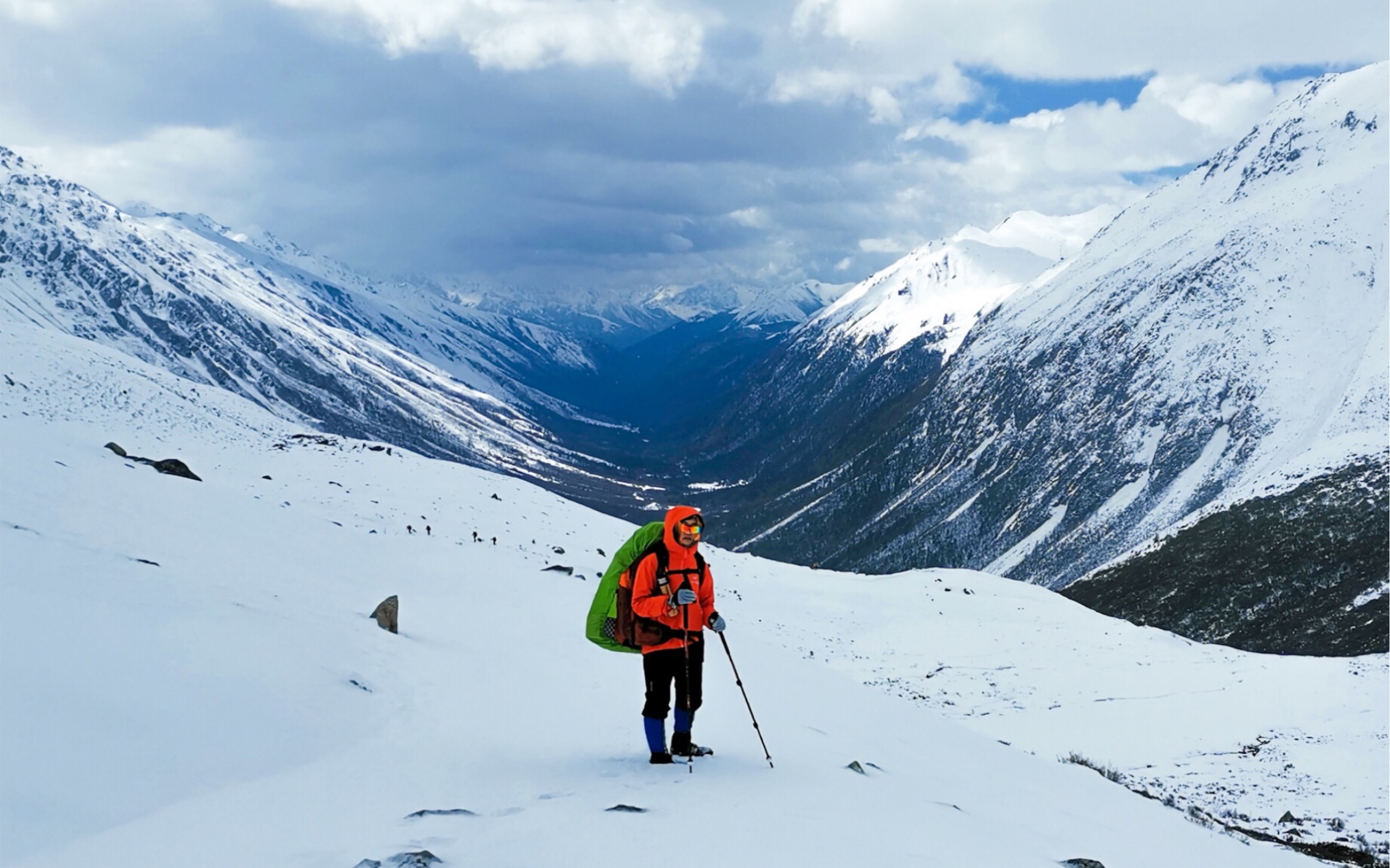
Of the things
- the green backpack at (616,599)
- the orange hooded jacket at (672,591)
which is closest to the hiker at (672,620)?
the orange hooded jacket at (672,591)

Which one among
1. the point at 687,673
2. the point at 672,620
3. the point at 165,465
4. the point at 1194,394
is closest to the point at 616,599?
the point at 672,620

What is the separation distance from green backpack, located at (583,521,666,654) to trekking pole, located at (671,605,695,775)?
565 millimetres

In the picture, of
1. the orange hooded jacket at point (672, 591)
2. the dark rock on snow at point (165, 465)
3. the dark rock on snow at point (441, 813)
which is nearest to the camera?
the dark rock on snow at point (441, 813)

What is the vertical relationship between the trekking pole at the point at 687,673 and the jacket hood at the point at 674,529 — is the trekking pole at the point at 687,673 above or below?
below

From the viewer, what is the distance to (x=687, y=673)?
9.94m

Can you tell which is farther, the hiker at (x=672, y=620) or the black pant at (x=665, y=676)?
the black pant at (x=665, y=676)

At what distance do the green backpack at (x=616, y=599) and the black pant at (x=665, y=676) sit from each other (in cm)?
26

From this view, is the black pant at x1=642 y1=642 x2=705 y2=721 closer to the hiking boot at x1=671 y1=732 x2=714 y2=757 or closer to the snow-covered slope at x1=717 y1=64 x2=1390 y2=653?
the hiking boot at x1=671 y1=732 x2=714 y2=757

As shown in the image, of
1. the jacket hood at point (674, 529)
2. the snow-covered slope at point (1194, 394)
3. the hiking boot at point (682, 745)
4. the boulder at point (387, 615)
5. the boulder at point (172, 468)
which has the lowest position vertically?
the hiking boot at point (682, 745)

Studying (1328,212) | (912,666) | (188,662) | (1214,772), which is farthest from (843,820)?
(1328,212)

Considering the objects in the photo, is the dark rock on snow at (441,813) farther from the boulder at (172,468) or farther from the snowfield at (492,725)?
the boulder at (172,468)

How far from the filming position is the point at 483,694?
12.7 metres

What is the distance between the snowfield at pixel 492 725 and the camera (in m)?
7.06

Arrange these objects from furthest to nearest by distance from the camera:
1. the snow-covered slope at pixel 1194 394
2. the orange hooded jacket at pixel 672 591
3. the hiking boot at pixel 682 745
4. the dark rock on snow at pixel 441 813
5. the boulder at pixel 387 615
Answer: the snow-covered slope at pixel 1194 394, the boulder at pixel 387 615, the hiking boot at pixel 682 745, the orange hooded jacket at pixel 672 591, the dark rock on snow at pixel 441 813
